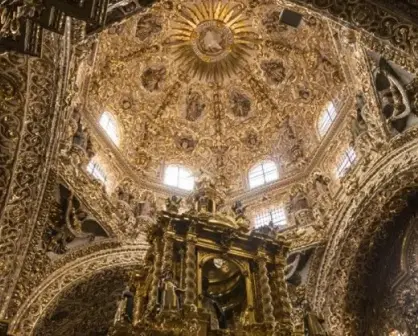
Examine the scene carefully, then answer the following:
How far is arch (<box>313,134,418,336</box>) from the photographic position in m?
11.8

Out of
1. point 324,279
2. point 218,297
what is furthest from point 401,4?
point 324,279

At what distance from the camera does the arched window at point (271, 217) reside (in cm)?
1594

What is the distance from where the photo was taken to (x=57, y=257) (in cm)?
1290

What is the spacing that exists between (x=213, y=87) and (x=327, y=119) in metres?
5.08

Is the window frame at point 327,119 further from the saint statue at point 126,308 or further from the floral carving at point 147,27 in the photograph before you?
the saint statue at point 126,308

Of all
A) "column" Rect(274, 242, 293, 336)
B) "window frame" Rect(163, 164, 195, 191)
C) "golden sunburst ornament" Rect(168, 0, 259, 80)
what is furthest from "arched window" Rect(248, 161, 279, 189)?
"column" Rect(274, 242, 293, 336)

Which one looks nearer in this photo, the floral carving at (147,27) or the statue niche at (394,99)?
the statue niche at (394,99)

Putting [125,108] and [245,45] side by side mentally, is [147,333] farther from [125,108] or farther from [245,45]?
[245,45]

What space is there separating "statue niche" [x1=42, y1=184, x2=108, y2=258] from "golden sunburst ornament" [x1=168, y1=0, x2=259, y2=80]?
7995mm

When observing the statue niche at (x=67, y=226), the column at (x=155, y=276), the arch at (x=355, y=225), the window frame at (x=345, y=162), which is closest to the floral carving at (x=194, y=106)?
the window frame at (x=345, y=162)

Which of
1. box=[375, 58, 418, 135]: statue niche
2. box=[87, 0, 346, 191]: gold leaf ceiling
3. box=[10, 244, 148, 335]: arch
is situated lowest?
box=[10, 244, 148, 335]: arch

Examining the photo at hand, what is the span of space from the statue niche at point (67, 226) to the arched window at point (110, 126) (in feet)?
12.4

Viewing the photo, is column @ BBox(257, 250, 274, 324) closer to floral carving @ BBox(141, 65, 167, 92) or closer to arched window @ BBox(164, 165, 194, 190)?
arched window @ BBox(164, 165, 194, 190)

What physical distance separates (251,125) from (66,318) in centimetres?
949
